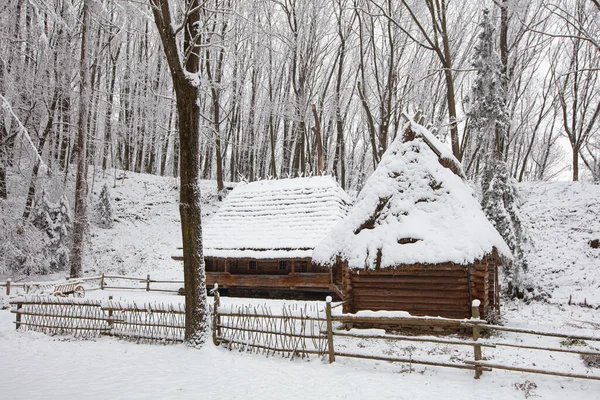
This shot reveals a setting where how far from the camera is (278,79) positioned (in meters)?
32.0

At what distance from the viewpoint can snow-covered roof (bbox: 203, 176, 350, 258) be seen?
16.6 metres

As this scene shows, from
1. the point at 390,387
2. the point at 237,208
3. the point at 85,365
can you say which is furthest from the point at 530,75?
the point at 85,365

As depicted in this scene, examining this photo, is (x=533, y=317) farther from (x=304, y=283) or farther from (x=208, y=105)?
(x=208, y=105)

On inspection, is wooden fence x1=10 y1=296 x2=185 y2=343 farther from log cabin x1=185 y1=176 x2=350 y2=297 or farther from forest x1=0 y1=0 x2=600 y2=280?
log cabin x1=185 y1=176 x2=350 y2=297

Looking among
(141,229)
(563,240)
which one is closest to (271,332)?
(563,240)

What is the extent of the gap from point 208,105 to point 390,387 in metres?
32.5

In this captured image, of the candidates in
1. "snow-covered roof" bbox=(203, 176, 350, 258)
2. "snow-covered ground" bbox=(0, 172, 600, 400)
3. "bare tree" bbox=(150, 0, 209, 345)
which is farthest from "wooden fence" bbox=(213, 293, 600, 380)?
"snow-covered roof" bbox=(203, 176, 350, 258)

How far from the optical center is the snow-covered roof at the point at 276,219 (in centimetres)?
1661

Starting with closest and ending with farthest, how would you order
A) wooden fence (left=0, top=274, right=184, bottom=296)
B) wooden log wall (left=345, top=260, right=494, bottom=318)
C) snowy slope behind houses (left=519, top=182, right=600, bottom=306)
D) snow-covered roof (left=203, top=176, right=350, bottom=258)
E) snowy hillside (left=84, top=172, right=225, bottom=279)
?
wooden log wall (left=345, top=260, right=494, bottom=318), snowy slope behind houses (left=519, top=182, right=600, bottom=306), snow-covered roof (left=203, top=176, right=350, bottom=258), wooden fence (left=0, top=274, right=184, bottom=296), snowy hillside (left=84, top=172, right=225, bottom=279)

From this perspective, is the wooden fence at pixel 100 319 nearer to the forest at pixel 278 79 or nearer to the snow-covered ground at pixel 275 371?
the snow-covered ground at pixel 275 371

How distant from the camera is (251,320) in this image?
9.08 m

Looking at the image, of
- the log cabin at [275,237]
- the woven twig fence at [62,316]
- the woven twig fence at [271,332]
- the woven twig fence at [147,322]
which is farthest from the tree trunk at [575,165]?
the woven twig fence at [62,316]

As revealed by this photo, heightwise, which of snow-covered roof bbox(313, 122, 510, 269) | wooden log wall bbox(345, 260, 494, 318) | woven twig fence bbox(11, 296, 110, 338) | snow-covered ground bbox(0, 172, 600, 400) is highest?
snow-covered roof bbox(313, 122, 510, 269)

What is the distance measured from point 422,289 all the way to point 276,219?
8.41 m
